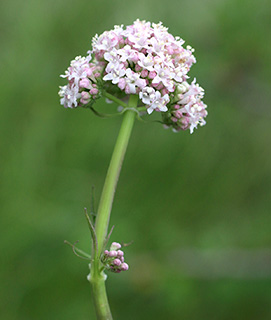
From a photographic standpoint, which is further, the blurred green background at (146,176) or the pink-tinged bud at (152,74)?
the blurred green background at (146,176)

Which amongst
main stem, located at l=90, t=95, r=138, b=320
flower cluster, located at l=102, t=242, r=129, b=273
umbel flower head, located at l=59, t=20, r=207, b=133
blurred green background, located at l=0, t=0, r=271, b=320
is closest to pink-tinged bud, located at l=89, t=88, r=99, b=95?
umbel flower head, located at l=59, t=20, r=207, b=133

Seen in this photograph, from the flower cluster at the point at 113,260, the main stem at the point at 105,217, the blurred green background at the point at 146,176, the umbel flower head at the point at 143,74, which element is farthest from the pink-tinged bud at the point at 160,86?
the blurred green background at the point at 146,176

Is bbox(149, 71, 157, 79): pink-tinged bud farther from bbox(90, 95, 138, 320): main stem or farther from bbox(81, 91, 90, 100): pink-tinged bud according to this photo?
bbox(81, 91, 90, 100): pink-tinged bud

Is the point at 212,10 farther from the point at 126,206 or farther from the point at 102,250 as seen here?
the point at 102,250

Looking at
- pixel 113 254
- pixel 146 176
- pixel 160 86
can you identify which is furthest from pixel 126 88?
pixel 146 176

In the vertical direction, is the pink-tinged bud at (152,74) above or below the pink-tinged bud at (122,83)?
above

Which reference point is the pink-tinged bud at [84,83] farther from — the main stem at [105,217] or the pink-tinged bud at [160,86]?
the pink-tinged bud at [160,86]

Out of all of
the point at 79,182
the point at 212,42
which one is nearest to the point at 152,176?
the point at 79,182
